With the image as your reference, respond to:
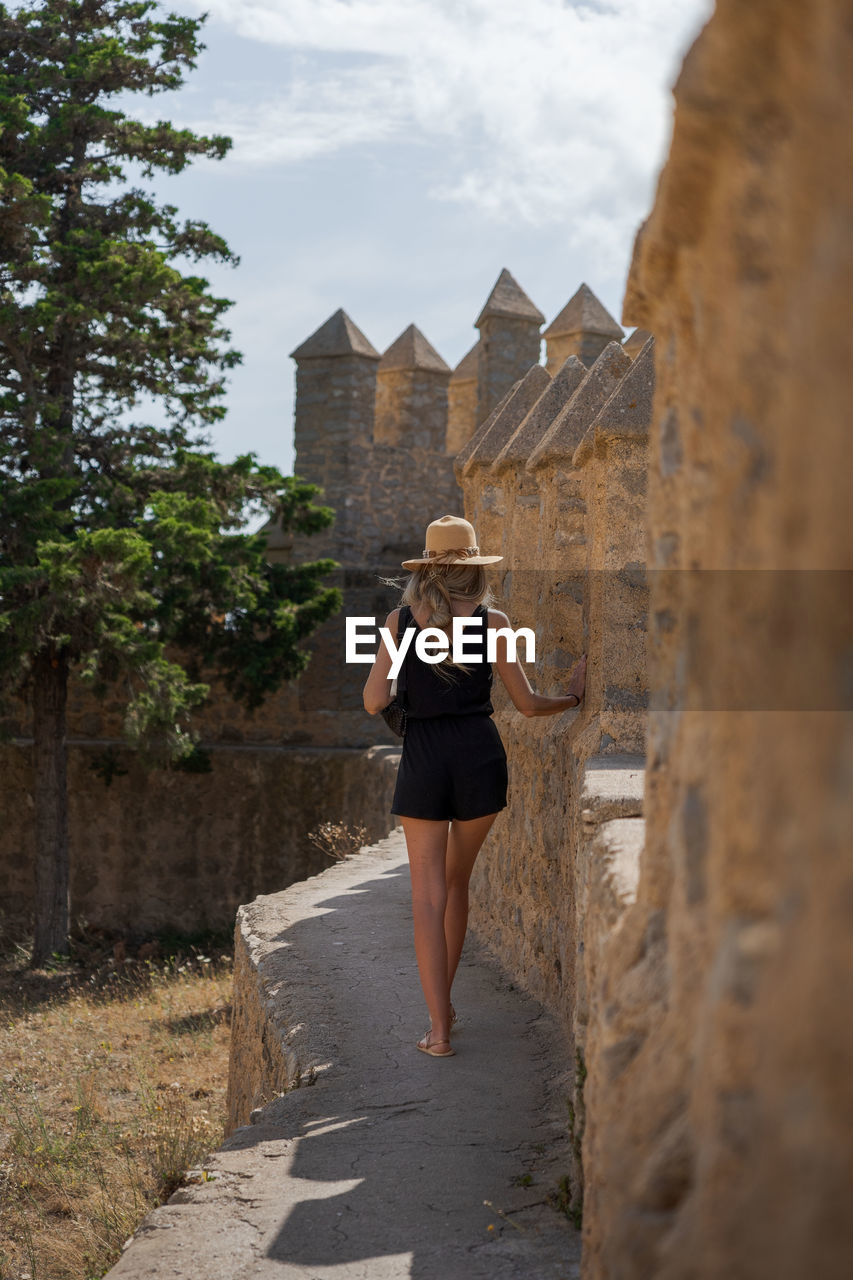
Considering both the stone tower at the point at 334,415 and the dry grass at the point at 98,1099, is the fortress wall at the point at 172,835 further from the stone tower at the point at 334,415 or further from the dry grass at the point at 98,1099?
the stone tower at the point at 334,415

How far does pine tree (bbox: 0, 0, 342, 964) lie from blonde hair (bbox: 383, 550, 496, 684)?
737 centimetres

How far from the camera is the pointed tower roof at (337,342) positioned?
17.3 m

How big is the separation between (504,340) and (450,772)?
Answer: 14142 millimetres

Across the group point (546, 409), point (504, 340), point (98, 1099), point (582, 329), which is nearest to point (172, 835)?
point (98, 1099)

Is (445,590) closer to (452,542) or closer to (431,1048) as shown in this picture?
(452,542)

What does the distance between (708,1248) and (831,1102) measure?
270 millimetres

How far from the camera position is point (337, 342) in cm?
1739

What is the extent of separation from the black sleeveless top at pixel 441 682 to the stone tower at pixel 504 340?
1364 cm

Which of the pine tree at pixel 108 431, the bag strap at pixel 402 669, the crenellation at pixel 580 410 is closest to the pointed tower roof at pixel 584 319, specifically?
the pine tree at pixel 108 431

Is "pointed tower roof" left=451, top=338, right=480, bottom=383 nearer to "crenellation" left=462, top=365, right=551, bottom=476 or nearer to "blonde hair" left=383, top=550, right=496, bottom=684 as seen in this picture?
"crenellation" left=462, top=365, right=551, bottom=476

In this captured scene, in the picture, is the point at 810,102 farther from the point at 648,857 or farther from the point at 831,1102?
the point at 648,857

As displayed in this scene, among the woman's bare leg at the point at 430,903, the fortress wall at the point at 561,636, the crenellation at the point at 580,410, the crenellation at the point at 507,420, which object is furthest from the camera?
the crenellation at the point at 507,420

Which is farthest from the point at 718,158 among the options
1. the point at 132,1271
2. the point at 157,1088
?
the point at 157,1088

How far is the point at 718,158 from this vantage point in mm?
1398
